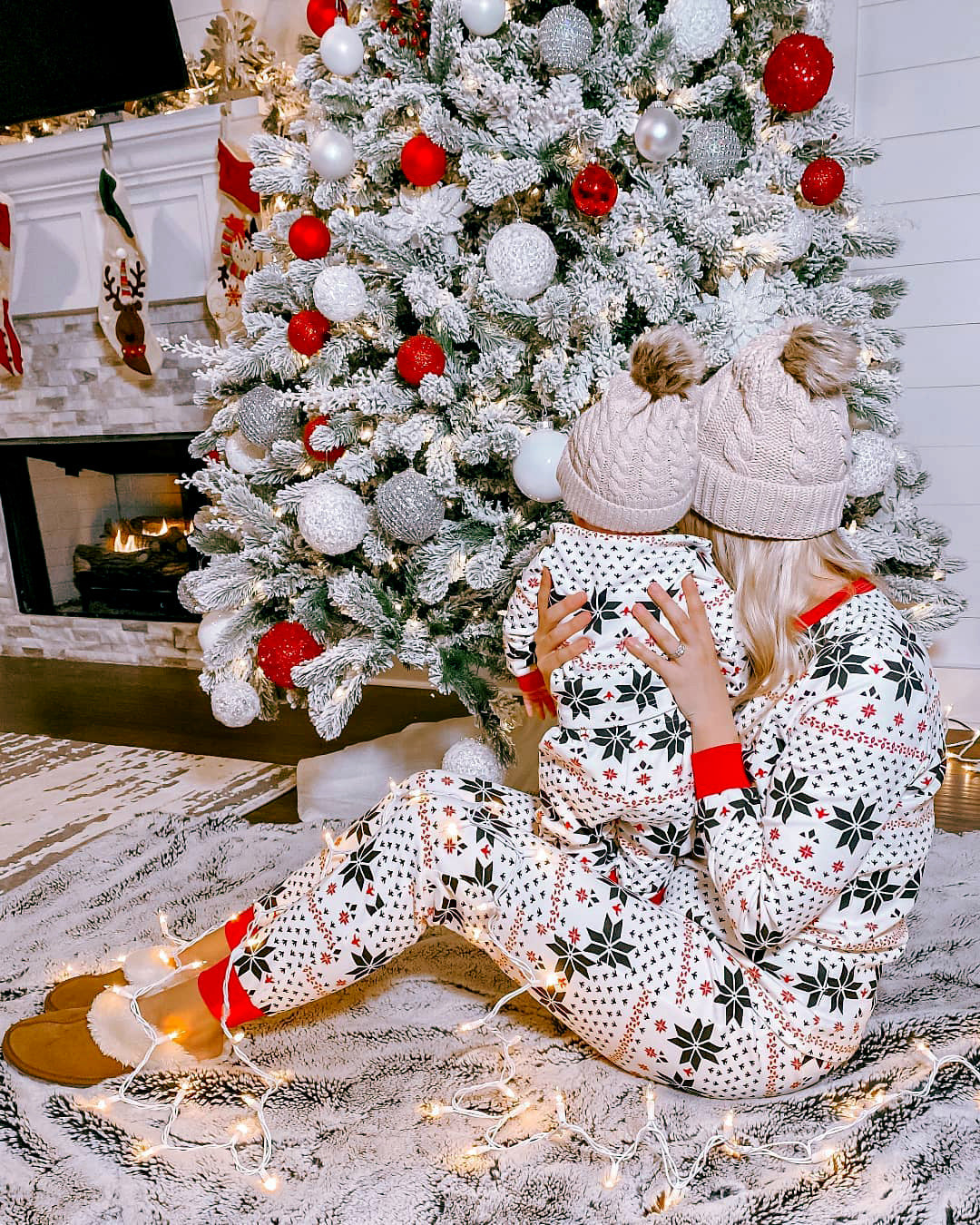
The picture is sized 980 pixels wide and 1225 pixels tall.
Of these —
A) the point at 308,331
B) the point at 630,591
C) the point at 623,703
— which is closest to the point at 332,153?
the point at 308,331

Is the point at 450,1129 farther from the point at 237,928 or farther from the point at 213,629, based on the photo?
the point at 213,629

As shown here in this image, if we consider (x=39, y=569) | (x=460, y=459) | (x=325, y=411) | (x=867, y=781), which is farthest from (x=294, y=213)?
(x=39, y=569)

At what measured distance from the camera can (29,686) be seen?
10.9 feet

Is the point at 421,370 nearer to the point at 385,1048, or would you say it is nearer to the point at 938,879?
the point at 385,1048

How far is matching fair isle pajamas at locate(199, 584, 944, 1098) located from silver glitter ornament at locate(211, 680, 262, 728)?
74cm

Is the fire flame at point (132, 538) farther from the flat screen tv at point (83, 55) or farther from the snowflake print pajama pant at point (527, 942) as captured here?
the snowflake print pajama pant at point (527, 942)

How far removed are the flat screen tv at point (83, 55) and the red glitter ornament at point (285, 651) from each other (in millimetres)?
1785

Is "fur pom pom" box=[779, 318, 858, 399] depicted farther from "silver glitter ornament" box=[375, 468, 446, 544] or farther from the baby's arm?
"silver glitter ornament" box=[375, 468, 446, 544]

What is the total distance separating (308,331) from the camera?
1785 millimetres

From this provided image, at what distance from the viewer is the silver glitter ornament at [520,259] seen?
62.2 inches

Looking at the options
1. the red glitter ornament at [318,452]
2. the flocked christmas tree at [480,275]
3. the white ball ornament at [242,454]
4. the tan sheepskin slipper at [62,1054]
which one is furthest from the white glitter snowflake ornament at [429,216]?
the tan sheepskin slipper at [62,1054]

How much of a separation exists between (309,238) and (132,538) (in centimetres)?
207

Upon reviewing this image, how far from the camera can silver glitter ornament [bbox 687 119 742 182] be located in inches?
64.5

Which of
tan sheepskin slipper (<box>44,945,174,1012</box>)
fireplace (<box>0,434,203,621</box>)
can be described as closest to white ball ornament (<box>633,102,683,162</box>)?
tan sheepskin slipper (<box>44,945,174,1012</box>)
